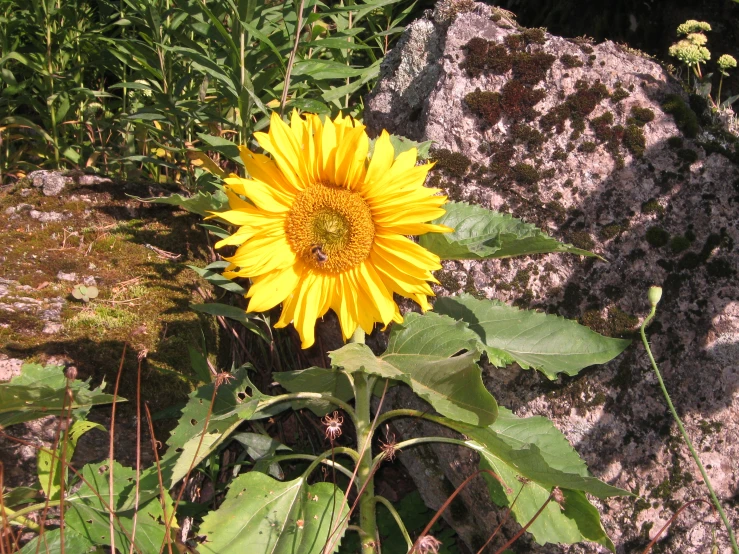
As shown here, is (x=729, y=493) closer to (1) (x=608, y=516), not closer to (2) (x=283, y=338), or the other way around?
(1) (x=608, y=516)

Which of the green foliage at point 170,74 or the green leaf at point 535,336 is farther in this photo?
the green foliage at point 170,74

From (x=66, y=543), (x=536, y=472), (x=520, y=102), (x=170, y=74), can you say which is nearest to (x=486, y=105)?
(x=520, y=102)

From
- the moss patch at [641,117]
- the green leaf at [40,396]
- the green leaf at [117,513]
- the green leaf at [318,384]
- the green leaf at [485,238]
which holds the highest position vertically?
the moss patch at [641,117]

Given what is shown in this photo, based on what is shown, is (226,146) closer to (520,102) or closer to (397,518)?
(520,102)

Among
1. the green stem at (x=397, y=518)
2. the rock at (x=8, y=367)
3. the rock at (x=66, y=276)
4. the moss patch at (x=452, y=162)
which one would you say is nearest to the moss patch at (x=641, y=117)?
the moss patch at (x=452, y=162)

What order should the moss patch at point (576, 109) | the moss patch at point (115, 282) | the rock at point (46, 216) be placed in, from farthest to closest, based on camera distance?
the rock at point (46, 216) → the moss patch at point (576, 109) → the moss patch at point (115, 282)

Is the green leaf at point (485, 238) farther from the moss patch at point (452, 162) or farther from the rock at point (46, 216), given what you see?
the rock at point (46, 216)
